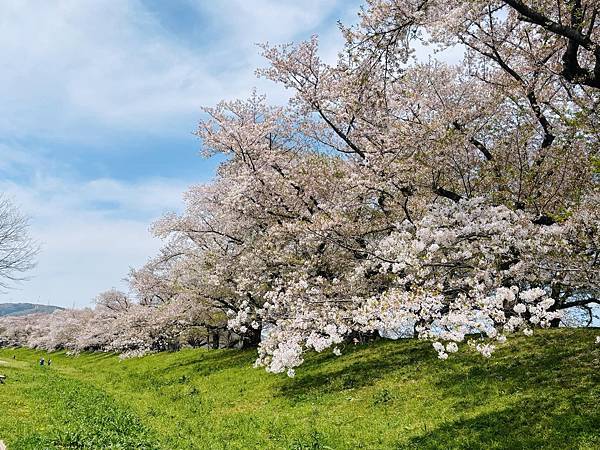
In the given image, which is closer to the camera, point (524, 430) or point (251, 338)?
point (524, 430)

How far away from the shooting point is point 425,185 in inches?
627

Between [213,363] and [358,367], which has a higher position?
[213,363]

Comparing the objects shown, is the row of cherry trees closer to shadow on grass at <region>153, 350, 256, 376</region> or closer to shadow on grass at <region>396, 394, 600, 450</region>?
shadow on grass at <region>396, 394, 600, 450</region>

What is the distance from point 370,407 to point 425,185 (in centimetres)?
722

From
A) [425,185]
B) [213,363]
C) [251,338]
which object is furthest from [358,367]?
[251,338]

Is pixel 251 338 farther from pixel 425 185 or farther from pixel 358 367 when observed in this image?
pixel 425 185

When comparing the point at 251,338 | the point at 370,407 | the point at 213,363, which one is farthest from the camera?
the point at 251,338

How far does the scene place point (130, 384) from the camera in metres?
29.9

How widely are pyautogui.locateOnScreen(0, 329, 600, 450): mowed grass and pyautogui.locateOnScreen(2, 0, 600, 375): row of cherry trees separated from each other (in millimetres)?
1785

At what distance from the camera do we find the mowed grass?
1156 cm

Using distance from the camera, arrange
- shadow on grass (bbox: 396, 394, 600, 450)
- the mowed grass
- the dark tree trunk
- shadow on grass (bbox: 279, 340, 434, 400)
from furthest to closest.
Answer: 1. the dark tree trunk
2. shadow on grass (bbox: 279, 340, 434, 400)
3. the mowed grass
4. shadow on grass (bbox: 396, 394, 600, 450)

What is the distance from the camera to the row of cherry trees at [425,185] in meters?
10.7

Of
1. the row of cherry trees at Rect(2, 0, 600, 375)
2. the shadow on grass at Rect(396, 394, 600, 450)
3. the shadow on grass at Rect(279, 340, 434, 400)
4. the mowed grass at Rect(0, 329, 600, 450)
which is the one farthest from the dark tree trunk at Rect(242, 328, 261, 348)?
the shadow on grass at Rect(396, 394, 600, 450)

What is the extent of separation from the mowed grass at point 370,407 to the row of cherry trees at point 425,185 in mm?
1785
